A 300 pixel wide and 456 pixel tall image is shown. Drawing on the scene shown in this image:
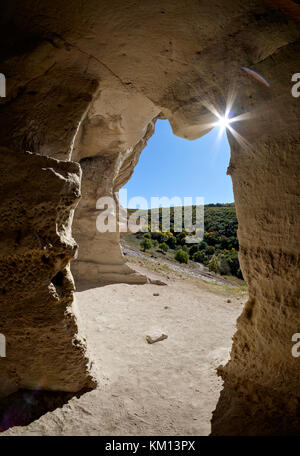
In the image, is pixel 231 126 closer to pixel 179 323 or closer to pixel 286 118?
pixel 286 118

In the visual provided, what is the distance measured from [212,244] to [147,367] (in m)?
26.8

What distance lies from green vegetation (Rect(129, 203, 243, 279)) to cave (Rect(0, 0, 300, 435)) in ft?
57.7

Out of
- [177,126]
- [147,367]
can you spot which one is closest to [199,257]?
[147,367]

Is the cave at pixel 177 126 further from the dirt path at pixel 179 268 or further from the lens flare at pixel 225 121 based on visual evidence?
the dirt path at pixel 179 268

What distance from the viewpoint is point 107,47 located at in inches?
91.0

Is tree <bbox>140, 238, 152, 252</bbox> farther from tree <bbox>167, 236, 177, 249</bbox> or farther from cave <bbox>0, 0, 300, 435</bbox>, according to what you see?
cave <bbox>0, 0, 300, 435</bbox>

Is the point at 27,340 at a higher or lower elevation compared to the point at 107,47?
lower

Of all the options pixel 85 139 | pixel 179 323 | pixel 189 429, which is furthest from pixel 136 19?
pixel 179 323

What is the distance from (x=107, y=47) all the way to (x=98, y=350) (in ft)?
11.6

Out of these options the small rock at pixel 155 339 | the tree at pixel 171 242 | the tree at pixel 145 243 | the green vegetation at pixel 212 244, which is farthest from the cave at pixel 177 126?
the tree at pixel 171 242

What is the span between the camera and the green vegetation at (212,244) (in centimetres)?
2048

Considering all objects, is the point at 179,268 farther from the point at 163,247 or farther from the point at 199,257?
the point at 199,257

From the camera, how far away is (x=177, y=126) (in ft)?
8.57

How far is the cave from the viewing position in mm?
1788
